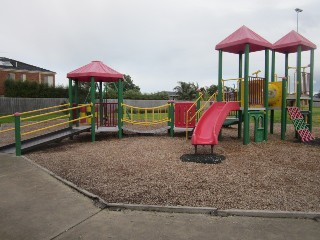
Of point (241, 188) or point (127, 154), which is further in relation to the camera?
point (127, 154)

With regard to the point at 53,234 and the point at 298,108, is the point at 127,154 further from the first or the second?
the point at 298,108

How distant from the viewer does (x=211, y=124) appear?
29.9ft

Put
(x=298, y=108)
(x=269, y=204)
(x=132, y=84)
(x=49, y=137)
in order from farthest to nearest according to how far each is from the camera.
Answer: (x=132, y=84), (x=298, y=108), (x=49, y=137), (x=269, y=204)

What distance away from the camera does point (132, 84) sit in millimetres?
88562

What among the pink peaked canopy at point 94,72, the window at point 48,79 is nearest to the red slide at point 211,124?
the pink peaked canopy at point 94,72

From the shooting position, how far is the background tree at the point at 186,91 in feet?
175

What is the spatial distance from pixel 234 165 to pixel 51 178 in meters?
4.05

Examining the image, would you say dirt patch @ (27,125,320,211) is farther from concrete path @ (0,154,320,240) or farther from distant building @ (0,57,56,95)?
distant building @ (0,57,56,95)

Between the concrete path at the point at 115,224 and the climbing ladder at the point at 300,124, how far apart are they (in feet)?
25.4

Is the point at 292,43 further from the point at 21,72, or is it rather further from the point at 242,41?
the point at 21,72

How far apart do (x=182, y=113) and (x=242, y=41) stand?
4023 millimetres

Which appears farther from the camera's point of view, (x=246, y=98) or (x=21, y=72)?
(x=21, y=72)

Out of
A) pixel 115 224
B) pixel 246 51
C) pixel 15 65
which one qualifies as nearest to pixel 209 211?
pixel 115 224

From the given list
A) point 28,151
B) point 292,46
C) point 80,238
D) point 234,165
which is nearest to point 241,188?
point 234,165
